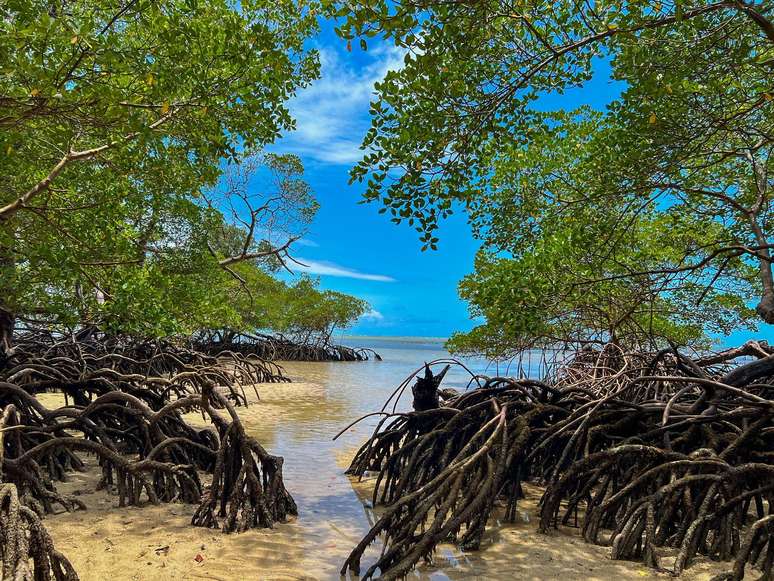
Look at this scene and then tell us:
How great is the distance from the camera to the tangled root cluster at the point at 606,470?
3.15 meters

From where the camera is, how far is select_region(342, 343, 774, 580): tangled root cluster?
3152mm

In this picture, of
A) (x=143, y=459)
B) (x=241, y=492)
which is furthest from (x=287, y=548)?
(x=143, y=459)

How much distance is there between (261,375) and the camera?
16.9 meters

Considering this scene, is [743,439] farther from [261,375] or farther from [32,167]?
[261,375]

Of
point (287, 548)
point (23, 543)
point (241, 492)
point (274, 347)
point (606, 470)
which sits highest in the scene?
point (606, 470)

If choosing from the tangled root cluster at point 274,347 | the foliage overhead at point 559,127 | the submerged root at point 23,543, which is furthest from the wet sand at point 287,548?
the tangled root cluster at point 274,347

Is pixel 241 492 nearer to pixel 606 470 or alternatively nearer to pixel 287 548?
pixel 287 548

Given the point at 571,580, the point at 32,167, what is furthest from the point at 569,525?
the point at 32,167

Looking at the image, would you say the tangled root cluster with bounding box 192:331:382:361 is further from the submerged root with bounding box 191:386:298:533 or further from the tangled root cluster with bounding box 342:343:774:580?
the submerged root with bounding box 191:386:298:533

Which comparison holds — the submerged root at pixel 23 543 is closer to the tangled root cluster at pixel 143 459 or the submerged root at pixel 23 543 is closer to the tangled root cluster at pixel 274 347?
the tangled root cluster at pixel 143 459

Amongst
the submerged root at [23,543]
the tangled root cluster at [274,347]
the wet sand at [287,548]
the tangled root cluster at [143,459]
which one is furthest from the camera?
the tangled root cluster at [274,347]

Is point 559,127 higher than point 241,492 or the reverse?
higher

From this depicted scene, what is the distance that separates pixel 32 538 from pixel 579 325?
38.2 ft

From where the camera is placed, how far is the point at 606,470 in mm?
3984
